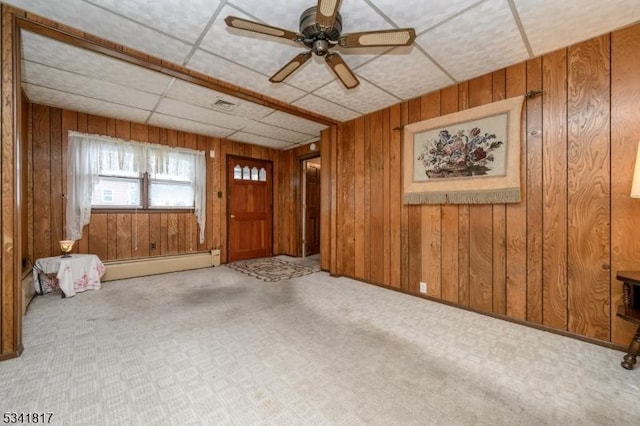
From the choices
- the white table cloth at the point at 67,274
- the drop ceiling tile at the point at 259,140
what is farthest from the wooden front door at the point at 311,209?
the white table cloth at the point at 67,274

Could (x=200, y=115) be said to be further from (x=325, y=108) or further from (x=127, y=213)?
(x=127, y=213)

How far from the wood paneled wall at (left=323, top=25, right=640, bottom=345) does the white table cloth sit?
13.6 ft

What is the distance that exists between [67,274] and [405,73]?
15.1 ft

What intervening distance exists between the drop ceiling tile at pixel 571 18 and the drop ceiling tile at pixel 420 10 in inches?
16.0

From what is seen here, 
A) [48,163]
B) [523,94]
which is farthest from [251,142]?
[523,94]

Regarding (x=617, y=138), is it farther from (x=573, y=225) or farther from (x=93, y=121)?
(x=93, y=121)

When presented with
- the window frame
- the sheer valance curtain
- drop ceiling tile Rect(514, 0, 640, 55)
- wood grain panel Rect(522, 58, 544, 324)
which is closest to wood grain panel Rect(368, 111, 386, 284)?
wood grain panel Rect(522, 58, 544, 324)

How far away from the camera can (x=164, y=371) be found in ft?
5.89

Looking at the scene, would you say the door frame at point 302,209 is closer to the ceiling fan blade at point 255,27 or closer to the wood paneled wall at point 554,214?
the wood paneled wall at point 554,214

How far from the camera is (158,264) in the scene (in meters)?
4.47

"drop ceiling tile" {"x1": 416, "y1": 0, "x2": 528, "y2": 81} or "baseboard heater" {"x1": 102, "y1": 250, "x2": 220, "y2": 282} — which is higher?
"drop ceiling tile" {"x1": 416, "y1": 0, "x2": 528, "y2": 81}

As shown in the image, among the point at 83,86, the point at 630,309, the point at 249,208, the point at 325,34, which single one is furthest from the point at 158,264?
the point at 630,309

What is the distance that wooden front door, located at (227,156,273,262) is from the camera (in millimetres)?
5633

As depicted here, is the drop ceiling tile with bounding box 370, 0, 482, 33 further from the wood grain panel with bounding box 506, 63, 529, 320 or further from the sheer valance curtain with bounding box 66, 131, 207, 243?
the sheer valance curtain with bounding box 66, 131, 207, 243
